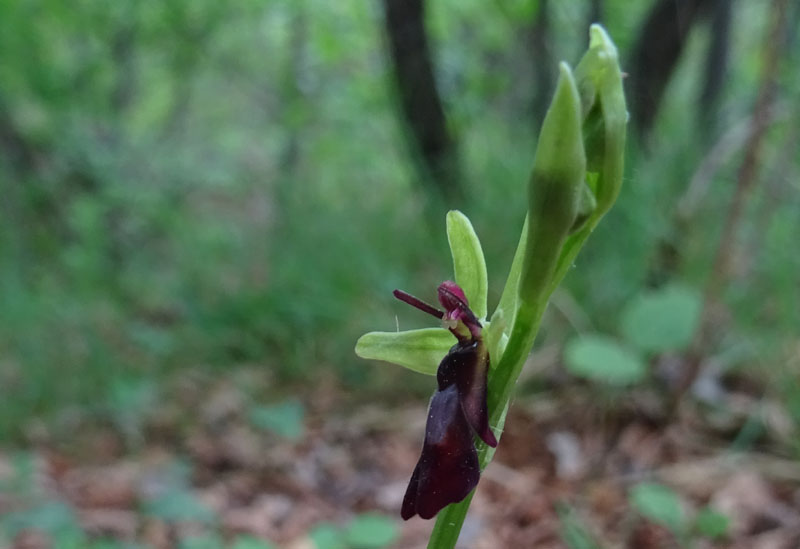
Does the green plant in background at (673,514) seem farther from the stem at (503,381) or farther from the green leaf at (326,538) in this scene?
the stem at (503,381)

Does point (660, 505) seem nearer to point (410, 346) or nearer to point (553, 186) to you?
point (410, 346)

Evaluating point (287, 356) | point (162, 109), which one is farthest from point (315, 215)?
A: point (162, 109)

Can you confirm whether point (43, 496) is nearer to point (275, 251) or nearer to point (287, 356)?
point (287, 356)

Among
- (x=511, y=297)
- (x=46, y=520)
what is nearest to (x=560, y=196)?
(x=511, y=297)

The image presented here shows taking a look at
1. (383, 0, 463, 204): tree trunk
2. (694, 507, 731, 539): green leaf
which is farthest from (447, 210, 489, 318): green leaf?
(383, 0, 463, 204): tree trunk

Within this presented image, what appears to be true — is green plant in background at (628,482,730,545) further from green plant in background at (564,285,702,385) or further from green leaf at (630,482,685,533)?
green plant in background at (564,285,702,385)

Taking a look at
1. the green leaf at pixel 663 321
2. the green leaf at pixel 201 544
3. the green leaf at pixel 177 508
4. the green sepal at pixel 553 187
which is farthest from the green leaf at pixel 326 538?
the green sepal at pixel 553 187
